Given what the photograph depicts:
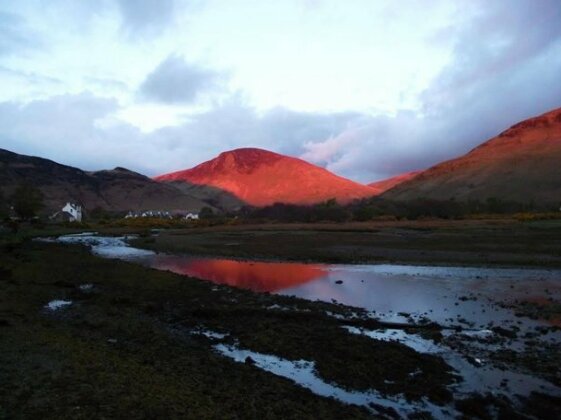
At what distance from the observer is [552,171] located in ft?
616

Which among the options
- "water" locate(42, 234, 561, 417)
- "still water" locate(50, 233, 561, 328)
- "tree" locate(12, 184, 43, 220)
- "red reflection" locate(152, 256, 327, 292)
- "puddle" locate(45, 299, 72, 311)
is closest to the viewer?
"water" locate(42, 234, 561, 417)

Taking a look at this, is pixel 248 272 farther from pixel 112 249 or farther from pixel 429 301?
pixel 112 249

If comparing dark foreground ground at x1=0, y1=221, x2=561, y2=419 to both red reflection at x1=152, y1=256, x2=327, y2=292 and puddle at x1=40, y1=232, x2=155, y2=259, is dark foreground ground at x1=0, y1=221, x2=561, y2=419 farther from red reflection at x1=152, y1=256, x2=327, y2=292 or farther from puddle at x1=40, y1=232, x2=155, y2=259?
puddle at x1=40, y1=232, x2=155, y2=259

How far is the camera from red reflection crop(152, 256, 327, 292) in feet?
95.7

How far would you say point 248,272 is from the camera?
113 feet

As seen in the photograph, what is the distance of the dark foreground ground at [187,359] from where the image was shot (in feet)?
30.5

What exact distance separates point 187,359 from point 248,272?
2161cm

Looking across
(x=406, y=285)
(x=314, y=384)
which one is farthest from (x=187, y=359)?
(x=406, y=285)

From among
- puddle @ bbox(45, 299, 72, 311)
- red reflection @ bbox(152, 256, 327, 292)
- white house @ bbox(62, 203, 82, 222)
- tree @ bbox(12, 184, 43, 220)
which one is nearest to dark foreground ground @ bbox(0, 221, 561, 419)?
puddle @ bbox(45, 299, 72, 311)

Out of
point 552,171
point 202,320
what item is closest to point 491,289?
point 202,320

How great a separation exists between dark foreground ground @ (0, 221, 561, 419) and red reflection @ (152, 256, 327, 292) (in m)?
4.53

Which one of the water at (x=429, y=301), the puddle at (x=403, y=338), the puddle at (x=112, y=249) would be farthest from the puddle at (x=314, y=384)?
the puddle at (x=112, y=249)

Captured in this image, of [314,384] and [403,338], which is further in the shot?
[403,338]

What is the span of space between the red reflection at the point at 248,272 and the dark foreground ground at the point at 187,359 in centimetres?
453
